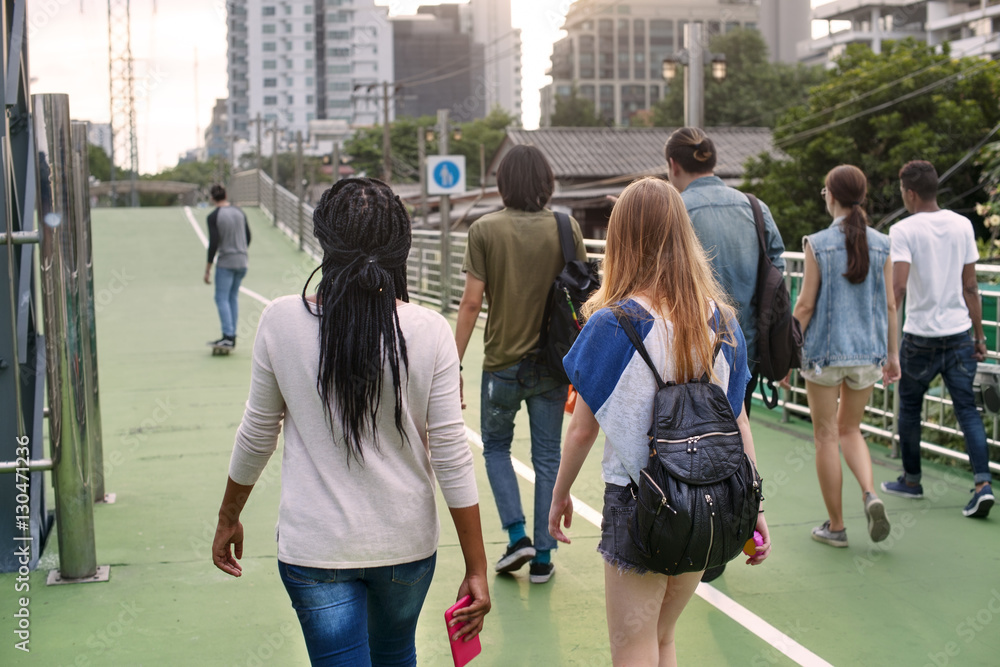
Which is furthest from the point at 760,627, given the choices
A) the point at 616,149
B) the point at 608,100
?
the point at 608,100

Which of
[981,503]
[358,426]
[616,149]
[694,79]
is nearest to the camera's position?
[358,426]

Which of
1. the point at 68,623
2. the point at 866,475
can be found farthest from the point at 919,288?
the point at 68,623

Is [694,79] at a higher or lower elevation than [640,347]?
higher

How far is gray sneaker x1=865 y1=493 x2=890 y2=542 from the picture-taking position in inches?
186

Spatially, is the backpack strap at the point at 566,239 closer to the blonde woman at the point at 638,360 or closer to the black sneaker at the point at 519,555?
the black sneaker at the point at 519,555

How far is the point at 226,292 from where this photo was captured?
1148 cm

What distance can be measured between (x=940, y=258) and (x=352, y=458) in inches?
164

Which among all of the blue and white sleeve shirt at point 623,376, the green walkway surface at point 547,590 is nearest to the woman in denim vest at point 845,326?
the green walkway surface at point 547,590

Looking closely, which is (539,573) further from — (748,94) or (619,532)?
(748,94)

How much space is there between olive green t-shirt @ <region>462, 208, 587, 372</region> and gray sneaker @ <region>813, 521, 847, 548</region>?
189 cm

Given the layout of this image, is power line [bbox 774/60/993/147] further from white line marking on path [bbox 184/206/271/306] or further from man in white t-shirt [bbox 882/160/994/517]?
man in white t-shirt [bbox 882/160/994/517]

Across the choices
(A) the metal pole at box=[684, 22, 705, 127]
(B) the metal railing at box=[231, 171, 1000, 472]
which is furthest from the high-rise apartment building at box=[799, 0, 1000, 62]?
(B) the metal railing at box=[231, 171, 1000, 472]

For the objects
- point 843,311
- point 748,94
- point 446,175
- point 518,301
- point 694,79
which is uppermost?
point 748,94

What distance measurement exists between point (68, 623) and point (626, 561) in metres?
2.57
